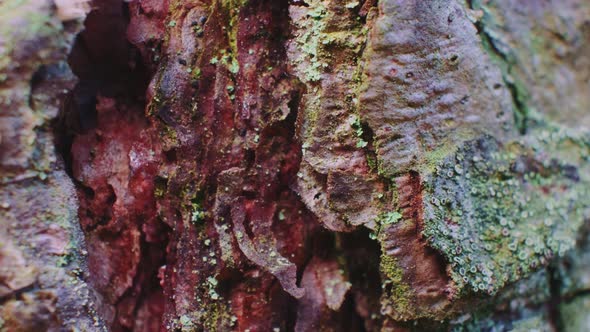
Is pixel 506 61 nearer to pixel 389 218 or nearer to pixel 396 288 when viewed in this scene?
pixel 389 218

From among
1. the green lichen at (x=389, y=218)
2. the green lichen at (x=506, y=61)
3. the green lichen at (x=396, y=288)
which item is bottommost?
the green lichen at (x=396, y=288)

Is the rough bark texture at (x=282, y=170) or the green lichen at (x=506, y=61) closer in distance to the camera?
the rough bark texture at (x=282, y=170)

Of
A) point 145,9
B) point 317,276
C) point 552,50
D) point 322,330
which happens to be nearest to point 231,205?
point 317,276

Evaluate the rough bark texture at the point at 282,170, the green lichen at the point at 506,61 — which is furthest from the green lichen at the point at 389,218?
the green lichen at the point at 506,61

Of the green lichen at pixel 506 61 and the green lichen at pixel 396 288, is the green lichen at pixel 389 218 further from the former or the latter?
the green lichen at pixel 506 61

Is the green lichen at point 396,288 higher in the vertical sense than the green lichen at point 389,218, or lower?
lower

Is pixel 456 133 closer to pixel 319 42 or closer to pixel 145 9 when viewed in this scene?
pixel 319 42

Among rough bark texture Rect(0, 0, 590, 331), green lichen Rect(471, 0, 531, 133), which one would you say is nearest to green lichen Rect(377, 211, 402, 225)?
rough bark texture Rect(0, 0, 590, 331)

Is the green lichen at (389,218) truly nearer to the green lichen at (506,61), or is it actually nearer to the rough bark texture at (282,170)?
the rough bark texture at (282,170)

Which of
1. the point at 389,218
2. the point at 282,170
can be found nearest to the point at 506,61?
the point at 389,218
